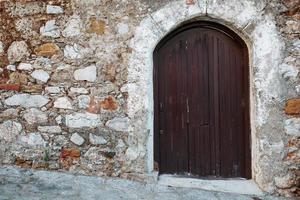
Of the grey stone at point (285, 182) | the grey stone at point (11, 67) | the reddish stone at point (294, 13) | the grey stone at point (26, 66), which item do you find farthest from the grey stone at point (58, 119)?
the reddish stone at point (294, 13)

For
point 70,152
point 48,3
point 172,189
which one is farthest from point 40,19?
point 172,189

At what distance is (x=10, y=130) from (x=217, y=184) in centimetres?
215

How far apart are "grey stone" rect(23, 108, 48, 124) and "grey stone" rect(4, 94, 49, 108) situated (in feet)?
0.18

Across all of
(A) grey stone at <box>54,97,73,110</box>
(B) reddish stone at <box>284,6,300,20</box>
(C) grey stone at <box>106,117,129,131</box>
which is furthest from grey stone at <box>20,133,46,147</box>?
(B) reddish stone at <box>284,6,300,20</box>

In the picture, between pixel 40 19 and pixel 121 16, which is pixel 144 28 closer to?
pixel 121 16

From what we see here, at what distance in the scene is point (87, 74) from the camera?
11.7ft

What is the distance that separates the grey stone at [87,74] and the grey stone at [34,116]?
51 centimetres

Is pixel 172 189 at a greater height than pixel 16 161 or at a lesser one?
lesser

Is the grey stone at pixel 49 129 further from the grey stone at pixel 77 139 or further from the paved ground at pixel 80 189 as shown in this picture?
the paved ground at pixel 80 189

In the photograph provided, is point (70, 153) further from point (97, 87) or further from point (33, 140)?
point (97, 87)

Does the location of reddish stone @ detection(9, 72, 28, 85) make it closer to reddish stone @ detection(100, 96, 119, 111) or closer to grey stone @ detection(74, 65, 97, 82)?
grey stone @ detection(74, 65, 97, 82)

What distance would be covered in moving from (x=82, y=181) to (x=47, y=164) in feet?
1.51

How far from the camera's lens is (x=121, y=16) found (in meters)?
3.52

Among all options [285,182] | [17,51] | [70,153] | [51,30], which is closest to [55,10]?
[51,30]
